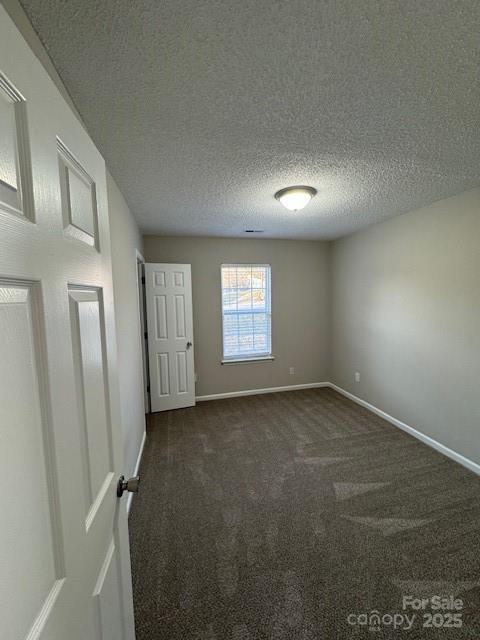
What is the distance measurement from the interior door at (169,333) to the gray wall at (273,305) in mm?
270

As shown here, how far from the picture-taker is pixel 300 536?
68.3 inches

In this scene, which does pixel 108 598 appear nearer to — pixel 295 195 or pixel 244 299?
pixel 295 195

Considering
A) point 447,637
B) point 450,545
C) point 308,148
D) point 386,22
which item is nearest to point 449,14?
point 386,22

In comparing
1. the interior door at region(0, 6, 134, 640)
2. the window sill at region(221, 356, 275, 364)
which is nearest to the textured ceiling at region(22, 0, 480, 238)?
the interior door at region(0, 6, 134, 640)

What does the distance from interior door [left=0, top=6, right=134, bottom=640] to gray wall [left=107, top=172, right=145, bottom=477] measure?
1.21 metres

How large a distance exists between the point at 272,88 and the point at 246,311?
3.24m

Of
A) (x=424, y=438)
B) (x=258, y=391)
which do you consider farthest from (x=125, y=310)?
(x=424, y=438)

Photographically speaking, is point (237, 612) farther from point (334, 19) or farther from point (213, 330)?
point (213, 330)

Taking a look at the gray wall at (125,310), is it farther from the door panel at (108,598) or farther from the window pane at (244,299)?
the window pane at (244,299)

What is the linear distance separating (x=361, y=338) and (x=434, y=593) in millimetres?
2788

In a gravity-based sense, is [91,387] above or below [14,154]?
below

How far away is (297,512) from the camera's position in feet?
6.34

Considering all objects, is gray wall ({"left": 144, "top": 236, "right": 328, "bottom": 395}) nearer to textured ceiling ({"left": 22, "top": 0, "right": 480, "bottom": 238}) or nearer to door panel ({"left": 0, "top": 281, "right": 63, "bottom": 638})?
textured ceiling ({"left": 22, "top": 0, "right": 480, "bottom": 238})

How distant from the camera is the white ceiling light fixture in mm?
2184
